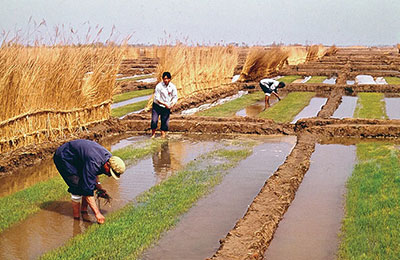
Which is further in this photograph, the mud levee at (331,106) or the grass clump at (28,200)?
the mud levee at (331,106)

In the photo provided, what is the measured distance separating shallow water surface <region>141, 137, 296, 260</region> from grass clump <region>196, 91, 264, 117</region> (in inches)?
194

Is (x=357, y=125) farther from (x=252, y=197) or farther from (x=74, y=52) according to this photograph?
(x=74, y=52)

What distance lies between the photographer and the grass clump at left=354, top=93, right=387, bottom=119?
12539 mm

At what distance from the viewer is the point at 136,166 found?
816 centimetres

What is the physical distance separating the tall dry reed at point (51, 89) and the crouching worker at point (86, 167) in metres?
3.44

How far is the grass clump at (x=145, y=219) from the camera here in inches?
180

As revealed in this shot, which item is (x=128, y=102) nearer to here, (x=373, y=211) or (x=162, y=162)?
(x=162, y=162)

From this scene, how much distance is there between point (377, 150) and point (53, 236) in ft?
20.4

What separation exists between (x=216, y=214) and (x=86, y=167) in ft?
5.55

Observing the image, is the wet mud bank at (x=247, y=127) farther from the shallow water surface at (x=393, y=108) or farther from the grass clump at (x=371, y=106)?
the shallow water surface at (x=393, y=108)

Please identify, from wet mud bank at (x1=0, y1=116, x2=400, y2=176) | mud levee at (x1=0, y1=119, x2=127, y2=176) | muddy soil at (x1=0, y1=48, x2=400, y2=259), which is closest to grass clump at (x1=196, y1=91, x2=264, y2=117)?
muddy soil at (x1=0, y1=48, x2=400, y2=259)

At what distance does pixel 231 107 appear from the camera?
14.9 meters

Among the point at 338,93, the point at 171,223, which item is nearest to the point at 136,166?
the point at 171,223

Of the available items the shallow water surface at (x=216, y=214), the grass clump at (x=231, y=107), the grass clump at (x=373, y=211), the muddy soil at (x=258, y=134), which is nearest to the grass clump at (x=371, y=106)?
the muddy soil at (x=258, y=134)
